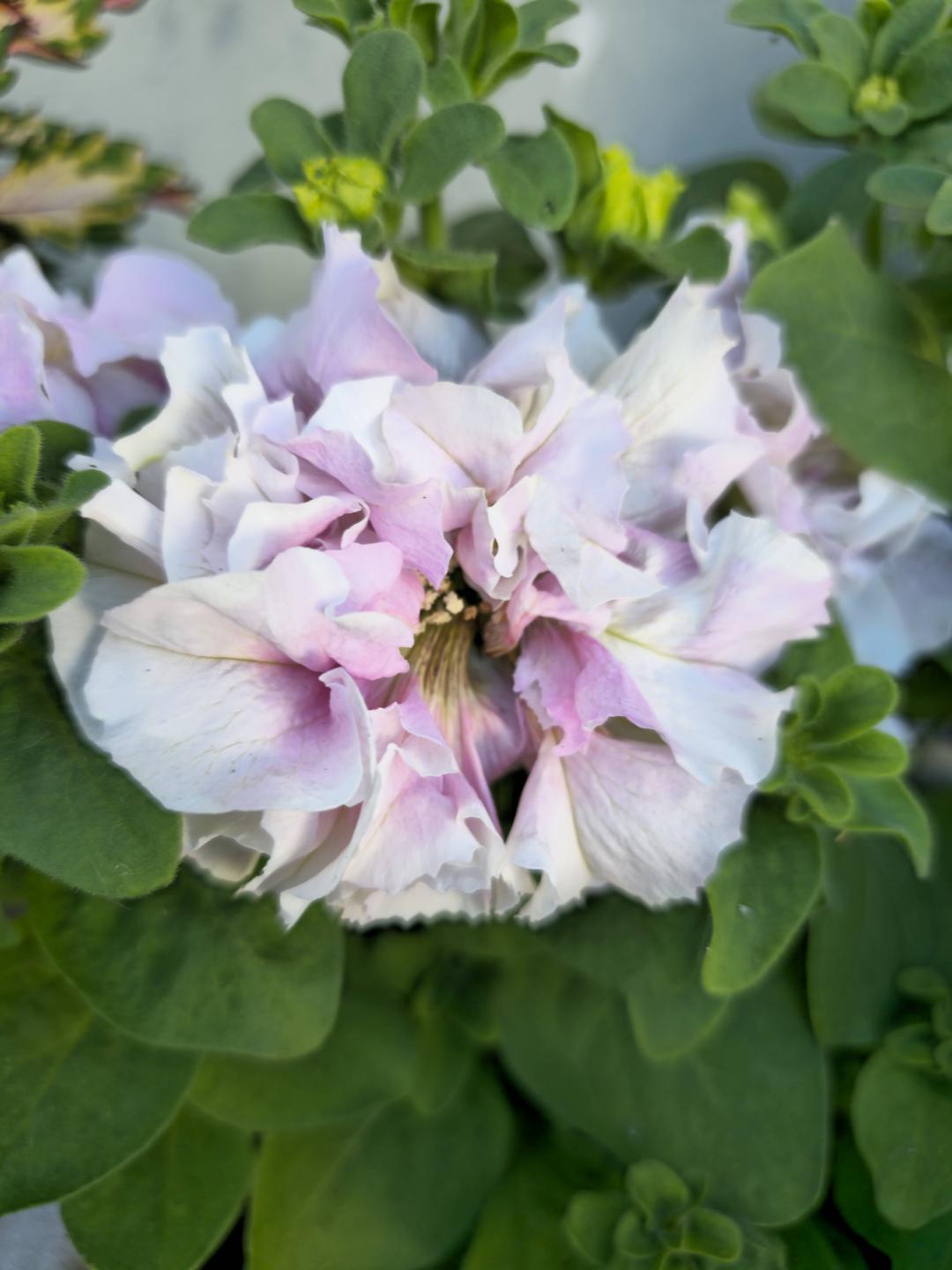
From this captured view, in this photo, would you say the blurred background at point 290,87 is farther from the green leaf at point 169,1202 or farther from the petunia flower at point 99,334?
the green leaf at point 169,1202

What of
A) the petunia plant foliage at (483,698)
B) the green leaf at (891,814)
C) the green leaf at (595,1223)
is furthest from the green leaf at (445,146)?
the green leaf at (595,1223)

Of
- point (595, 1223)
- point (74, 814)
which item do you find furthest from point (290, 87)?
point (595, 1223)

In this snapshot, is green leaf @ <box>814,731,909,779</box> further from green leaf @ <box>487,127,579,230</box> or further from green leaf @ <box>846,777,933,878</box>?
green leaf @ <box>487,127,579,230</box>

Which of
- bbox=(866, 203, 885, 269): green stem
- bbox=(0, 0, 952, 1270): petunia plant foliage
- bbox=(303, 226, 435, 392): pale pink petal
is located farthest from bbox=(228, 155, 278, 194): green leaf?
bbox=(866, 203, 885, 269): green stem

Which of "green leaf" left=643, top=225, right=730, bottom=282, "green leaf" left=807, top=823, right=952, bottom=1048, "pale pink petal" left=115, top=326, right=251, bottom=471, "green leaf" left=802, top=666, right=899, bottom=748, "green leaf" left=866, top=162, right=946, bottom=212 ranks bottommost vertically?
"green leaf" left=807, top=823, right=952, bottom=1048

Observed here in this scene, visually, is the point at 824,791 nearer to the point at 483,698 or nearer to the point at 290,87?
the point at 483,698

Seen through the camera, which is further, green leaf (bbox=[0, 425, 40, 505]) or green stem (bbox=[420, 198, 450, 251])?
green stem (bbox=[420, 198, 450, 251])
